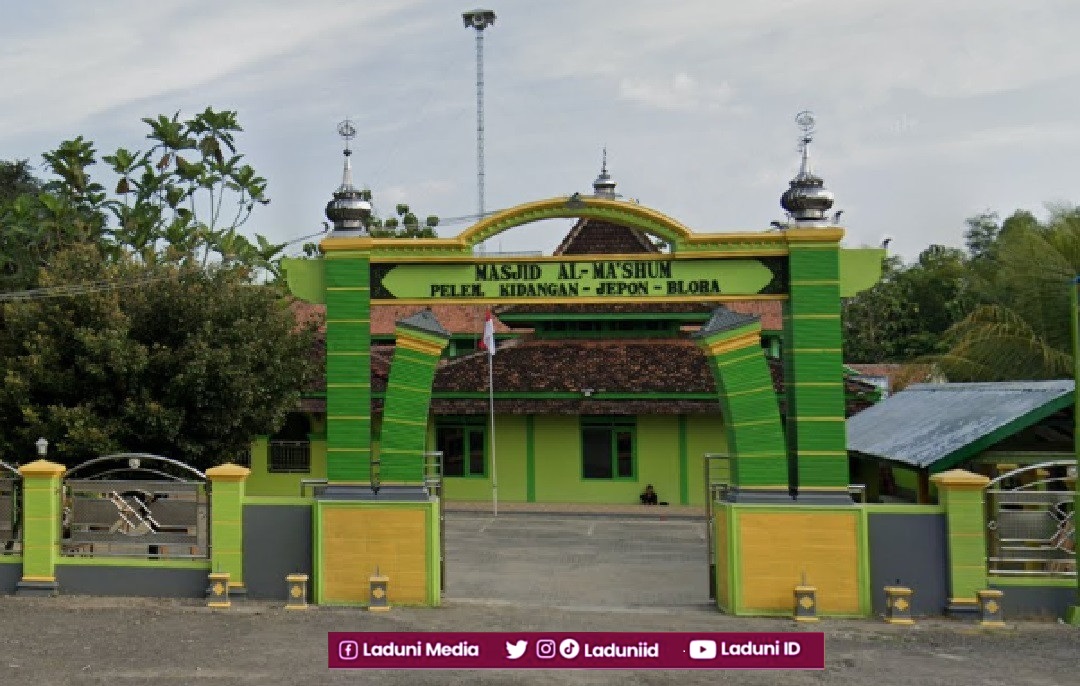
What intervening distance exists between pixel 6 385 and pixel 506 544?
9349 millimetres

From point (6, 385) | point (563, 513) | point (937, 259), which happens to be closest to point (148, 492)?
point (6, 385)

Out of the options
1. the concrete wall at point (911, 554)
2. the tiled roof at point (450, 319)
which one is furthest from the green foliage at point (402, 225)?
the concrete wall at point (911, 554)

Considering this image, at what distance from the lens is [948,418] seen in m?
14.4

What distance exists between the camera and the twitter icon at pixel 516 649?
31.0 feet

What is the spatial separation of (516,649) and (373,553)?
285 centimetres

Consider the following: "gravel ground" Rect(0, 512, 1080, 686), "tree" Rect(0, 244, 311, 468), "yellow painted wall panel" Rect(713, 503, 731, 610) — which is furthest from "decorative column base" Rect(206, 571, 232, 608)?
"tree" Rect(0, 244, 311, 468)

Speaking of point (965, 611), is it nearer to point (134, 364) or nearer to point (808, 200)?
point (808, 200)

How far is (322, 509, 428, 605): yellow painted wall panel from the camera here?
11727 millimetres

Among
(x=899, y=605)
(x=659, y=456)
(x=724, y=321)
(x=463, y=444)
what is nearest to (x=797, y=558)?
(x=899, y=605)

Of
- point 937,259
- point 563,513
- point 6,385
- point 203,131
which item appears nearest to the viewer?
point 6,385

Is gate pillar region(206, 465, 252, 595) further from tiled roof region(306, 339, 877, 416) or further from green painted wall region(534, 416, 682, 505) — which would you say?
green painted wall region(534, 416, 682, 505)

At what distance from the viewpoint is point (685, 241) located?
11891 millimetres

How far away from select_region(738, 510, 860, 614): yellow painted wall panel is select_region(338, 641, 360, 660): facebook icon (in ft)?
14.6

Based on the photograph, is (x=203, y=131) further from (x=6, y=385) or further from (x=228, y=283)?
(x=6, y=385)
